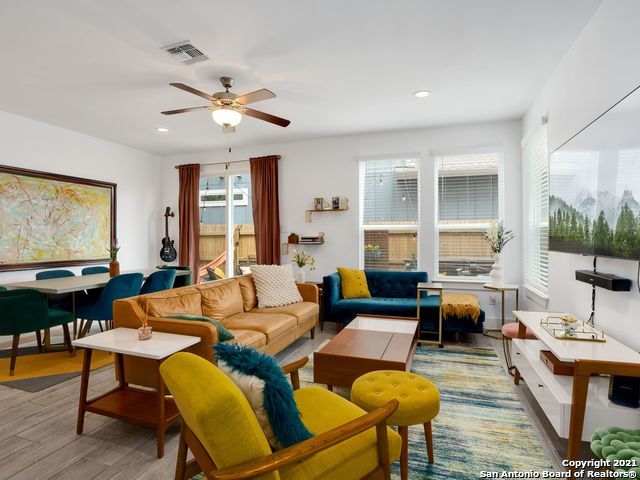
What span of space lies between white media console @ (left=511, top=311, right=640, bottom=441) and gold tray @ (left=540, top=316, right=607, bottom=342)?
30 millimetres

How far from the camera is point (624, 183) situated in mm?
1963

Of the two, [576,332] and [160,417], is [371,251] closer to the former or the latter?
[576,332]

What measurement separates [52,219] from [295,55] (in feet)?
13.1

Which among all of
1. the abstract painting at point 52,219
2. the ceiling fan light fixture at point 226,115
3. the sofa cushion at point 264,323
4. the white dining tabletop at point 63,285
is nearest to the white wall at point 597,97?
the sofa cushion at point 264,323

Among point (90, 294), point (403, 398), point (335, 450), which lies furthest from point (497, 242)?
point (90, 294)

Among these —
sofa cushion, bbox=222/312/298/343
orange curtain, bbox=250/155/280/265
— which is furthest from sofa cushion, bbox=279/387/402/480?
orange curtain, bbox=250/155/280/265

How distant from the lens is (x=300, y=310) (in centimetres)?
399

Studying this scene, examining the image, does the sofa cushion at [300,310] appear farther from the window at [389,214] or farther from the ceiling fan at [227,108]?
the ceiling fan at [227,108]

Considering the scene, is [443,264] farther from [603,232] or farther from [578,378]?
[578,378]

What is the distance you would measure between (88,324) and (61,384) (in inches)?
51.7

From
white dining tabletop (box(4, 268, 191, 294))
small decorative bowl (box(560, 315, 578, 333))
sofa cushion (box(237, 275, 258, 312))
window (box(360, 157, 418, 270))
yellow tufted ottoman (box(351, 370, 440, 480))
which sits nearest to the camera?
yellow tufted ottoman (box(351, 370, 440, 480))

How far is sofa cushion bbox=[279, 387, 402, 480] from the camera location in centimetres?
127

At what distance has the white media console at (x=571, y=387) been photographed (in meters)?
1.77

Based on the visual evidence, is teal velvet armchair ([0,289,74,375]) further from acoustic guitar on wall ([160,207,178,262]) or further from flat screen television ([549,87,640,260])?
flat screen television ([549,87,640,260])
